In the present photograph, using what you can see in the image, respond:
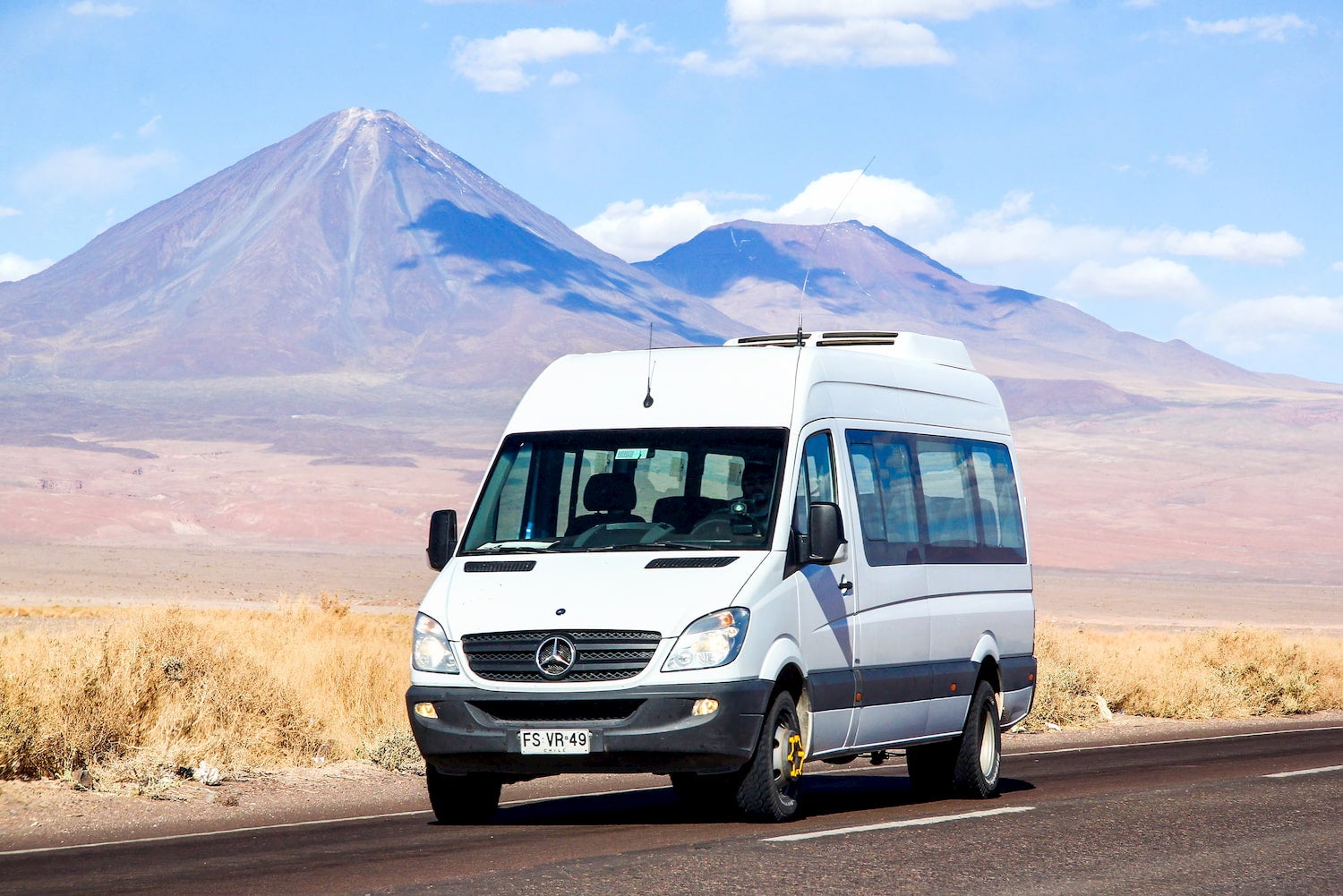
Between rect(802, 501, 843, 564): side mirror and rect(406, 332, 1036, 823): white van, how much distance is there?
19 millimetres

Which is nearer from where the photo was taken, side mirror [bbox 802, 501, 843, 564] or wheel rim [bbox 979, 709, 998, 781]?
side mirror [bbox 802, 501, 843, 564]

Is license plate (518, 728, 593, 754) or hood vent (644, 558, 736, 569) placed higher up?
hood vent (644, 558, 736, 569)

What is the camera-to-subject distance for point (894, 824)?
430 inches

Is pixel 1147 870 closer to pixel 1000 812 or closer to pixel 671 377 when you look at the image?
pixel 1000 812

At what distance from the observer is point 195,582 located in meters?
78.2

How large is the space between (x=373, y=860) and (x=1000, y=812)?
4107mm

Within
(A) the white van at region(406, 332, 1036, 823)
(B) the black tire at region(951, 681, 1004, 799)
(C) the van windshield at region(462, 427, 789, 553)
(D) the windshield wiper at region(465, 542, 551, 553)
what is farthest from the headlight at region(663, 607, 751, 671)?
(B) the black tire at region(951, 681, 1004, 799)

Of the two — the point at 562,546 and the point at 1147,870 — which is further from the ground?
the point at 562,546

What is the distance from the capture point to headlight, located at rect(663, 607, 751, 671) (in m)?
10.1

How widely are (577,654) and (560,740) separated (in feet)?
1.57

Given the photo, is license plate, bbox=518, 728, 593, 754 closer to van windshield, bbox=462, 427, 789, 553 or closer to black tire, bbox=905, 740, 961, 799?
van windshield, bbox=462, 427, 789, 553

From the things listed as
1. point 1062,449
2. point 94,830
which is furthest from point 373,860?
point 1062,449

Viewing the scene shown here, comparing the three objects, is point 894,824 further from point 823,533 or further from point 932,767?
point 932,767

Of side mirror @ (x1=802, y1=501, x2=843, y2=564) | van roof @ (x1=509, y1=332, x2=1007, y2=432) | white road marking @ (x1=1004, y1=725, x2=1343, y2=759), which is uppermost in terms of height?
van roof @ (x1=509, y1=332, x2=1007, y2=432)
